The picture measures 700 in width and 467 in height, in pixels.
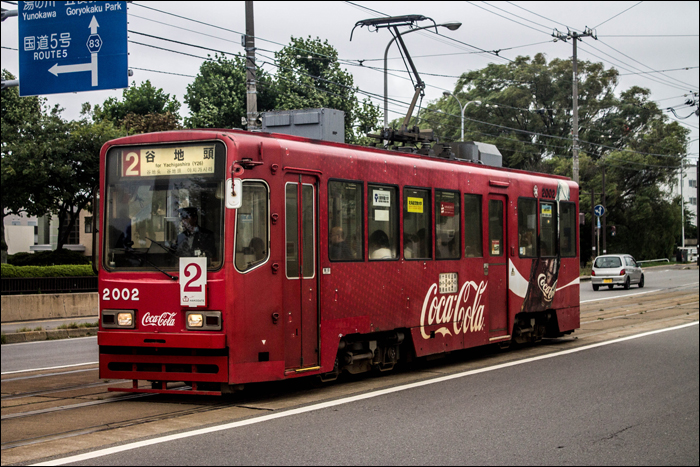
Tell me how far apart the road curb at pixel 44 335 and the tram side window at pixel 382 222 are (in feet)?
34.4

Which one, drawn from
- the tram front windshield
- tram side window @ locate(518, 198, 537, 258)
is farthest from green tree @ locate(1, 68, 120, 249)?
the tram front windshield

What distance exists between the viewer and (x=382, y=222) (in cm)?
1108

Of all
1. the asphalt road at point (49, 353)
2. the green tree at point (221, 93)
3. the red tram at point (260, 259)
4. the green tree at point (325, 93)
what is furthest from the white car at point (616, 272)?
the red tram at point (260, 259)

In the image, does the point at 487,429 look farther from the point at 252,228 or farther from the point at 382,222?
the point at 382,222

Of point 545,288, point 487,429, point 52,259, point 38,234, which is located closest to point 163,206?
point 487,429

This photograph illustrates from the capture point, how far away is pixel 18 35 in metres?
12.0

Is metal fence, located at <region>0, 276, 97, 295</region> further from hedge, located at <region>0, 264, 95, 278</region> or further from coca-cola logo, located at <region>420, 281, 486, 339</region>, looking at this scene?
coca-cola logo, located at <region>420, 281, 486, 339</region>

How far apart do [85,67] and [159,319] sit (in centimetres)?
484

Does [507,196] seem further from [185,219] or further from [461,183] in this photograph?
[185,219]

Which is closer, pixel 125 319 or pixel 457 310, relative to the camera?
pixel 125 319

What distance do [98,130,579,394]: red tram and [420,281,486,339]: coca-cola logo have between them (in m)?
0.04

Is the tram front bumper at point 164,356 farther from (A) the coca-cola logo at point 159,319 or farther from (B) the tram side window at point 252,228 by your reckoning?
(B) the tram side window at point 252,228

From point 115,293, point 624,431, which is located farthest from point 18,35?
point 624,431

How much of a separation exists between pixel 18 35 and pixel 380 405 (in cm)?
766
